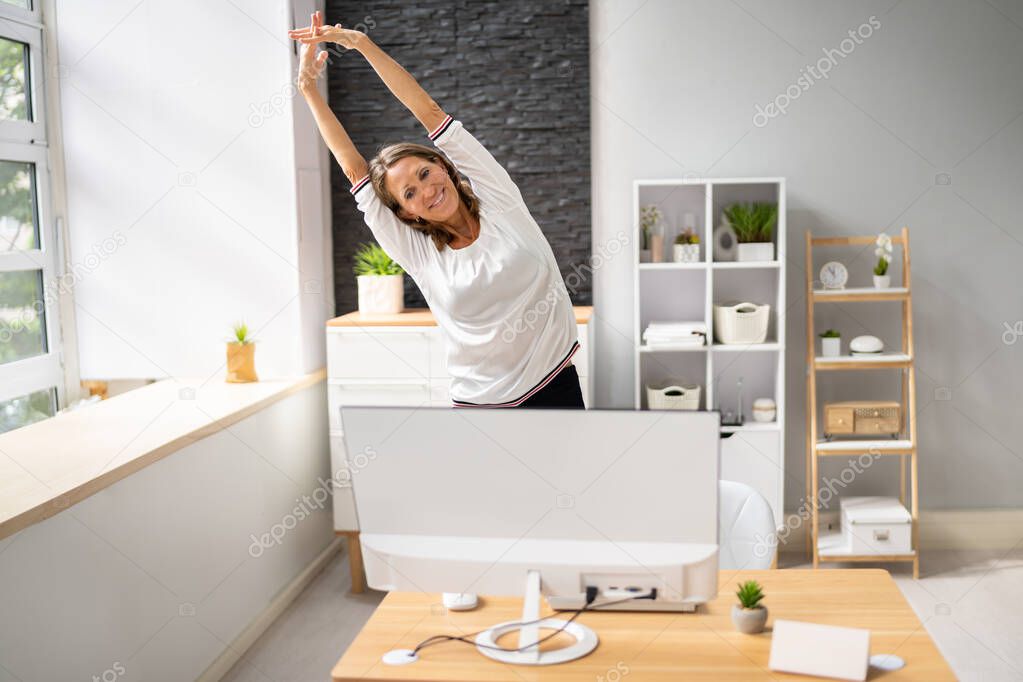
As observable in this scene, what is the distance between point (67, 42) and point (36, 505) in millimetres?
2084

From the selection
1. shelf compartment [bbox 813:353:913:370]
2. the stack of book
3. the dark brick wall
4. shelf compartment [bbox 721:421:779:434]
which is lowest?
shelf compartment [bbox 721:421:779:434]

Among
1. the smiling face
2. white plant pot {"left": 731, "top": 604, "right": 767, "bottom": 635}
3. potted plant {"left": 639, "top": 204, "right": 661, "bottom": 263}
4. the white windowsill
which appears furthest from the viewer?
potted plant {"left": 639, "top": 204, "right": 661, "bottom": 263}

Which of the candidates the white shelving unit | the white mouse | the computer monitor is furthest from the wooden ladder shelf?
the computer monitor

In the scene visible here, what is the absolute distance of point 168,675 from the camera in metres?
2.74

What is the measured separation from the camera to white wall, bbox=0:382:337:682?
7.16 ft

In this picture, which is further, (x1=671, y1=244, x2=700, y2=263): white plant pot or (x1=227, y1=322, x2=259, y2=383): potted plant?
(x1=671, y1=244, x2=700, y2=263): white plant pot

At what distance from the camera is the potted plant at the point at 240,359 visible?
11.9ft

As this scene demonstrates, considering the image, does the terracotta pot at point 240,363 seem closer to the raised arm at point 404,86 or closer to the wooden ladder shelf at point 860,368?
the raised arm at point 404,86

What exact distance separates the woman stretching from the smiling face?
0.13 feet

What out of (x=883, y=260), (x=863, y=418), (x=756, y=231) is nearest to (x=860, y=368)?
(x=863, y=418)

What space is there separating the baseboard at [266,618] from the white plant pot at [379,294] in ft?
3.42

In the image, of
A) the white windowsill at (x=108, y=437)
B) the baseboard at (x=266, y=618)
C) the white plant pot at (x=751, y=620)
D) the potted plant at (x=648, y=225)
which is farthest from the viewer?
the potted plant at (x=648, y=225)

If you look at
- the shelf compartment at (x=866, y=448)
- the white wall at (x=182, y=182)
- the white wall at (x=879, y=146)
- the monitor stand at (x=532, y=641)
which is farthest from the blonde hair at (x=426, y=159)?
the shelf compartment at (x=866, y=448)

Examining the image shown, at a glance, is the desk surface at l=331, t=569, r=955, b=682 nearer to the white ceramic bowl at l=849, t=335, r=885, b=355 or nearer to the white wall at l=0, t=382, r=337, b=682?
the white wall at l=0, t=382, r=337, b=682
